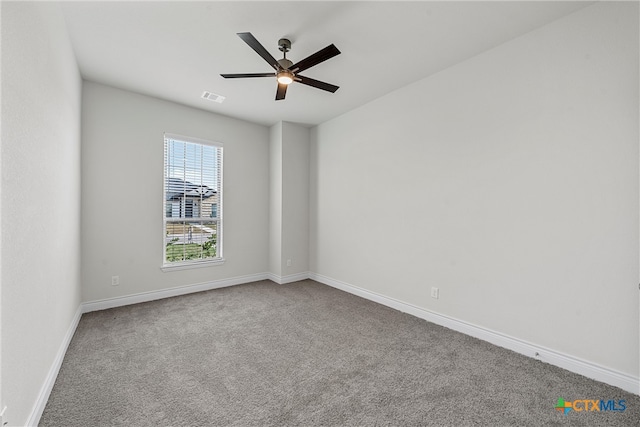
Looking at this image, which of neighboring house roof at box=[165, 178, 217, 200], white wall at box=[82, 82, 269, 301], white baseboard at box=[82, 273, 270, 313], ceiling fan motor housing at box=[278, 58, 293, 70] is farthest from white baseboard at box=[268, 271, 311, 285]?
ceiling fan motor housing at box=[278, 58, 293, 70]

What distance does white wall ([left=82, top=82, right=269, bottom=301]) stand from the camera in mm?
3469

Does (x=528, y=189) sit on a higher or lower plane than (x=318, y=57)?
lower

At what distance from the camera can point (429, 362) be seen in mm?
2357

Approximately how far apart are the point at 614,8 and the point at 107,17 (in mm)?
3974

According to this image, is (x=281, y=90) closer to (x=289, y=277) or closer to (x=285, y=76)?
(x=285, y=76)

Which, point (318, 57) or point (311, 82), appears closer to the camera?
point (318, 57)

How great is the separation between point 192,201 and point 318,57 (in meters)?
3.05

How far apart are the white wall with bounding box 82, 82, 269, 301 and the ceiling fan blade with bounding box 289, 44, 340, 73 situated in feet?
8.22

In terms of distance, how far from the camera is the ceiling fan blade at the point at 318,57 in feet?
7.18

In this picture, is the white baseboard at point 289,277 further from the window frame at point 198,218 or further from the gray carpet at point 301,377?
the gray carpet at point 301,377

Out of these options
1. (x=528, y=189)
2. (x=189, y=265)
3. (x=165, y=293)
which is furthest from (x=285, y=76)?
(x=165, y=293)

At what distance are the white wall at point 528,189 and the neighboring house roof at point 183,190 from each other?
2731mm

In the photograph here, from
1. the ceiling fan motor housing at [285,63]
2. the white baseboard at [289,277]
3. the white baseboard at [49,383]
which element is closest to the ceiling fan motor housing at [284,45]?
the ceiling fan motor housing at [285,63]

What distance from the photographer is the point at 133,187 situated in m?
3.78
